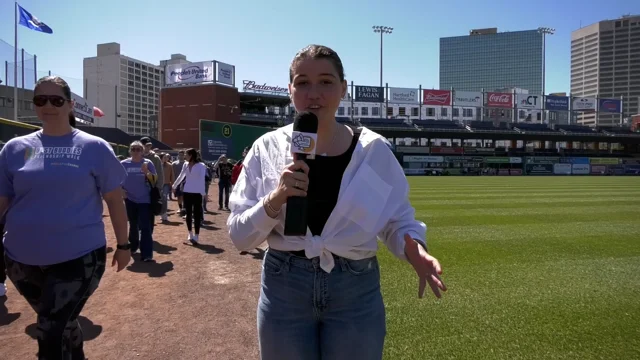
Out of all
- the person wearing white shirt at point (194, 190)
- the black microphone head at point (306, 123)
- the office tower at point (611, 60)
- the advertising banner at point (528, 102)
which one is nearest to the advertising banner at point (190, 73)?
the person wearing white shirt at point (194, 190)

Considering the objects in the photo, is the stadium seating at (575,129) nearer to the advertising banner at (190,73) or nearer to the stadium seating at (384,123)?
the stadium seating at (384,123)

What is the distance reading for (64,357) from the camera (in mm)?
2674

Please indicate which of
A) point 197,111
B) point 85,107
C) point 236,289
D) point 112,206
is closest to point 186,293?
point 236,289

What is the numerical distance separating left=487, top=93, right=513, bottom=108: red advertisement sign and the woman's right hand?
7994cm

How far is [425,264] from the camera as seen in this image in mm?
1815

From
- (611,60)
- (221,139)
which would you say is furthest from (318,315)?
(611,60)

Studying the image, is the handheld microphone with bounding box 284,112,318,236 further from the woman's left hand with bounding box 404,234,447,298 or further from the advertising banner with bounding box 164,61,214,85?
the advertising banner with bounding box 164,61,214,85

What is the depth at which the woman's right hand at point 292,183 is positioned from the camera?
1669 millimetres

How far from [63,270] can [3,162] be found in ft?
2.69

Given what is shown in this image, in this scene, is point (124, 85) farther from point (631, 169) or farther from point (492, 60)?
point (492, 60)

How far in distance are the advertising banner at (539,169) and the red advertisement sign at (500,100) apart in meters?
18.2

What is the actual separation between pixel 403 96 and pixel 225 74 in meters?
29.6

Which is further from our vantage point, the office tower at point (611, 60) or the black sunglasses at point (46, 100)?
the office tower at point (611, 60)

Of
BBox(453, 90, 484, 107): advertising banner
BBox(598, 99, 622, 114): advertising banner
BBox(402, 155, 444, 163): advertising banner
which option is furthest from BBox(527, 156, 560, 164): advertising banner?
Answer: BBox(598, 99, 622, 114): advertising banner
